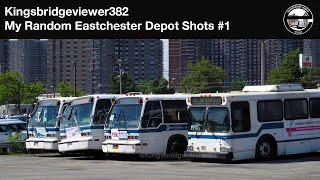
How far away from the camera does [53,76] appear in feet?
350

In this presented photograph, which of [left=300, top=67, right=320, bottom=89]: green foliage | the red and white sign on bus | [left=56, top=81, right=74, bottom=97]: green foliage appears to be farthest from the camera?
[left=56, top=81, right=74, bottom=97]: green foliage

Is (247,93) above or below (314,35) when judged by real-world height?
below

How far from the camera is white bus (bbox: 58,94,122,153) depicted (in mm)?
25344

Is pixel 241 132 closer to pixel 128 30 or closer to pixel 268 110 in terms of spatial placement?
pixel 268 110

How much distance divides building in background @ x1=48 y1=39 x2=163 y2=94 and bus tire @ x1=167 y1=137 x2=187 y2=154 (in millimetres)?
50908

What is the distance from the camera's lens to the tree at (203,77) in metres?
68.5

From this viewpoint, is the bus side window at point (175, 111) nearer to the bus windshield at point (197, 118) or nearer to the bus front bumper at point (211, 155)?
the bus windshield at point (197, 118)

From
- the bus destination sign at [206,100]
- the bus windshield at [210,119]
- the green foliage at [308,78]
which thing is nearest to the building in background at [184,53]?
the green foliage at [308,78]

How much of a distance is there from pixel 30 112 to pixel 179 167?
10849 millimetres

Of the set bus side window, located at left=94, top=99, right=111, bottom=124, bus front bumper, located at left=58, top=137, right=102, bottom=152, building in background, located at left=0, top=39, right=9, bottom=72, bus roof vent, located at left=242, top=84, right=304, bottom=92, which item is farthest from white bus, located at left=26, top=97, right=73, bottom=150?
building in background, located at left=0, top=39, right=9, bottom=72

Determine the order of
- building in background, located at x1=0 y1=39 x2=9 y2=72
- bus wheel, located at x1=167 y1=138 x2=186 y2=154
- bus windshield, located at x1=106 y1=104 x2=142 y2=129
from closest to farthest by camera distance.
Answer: bus windshield, located at x1=106 y1=104 x2=142 y2=129 < bus wheel, located at x1=167 y1=138 x2=186 y2=154 < building in background, located at x1=0 y1=39 x2=9 y2=72

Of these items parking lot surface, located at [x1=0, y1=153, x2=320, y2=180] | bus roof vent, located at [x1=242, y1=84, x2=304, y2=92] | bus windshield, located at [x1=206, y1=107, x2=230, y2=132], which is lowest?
parking lot surface, located at [x1=0, y1=153, x2=320, y2=180]

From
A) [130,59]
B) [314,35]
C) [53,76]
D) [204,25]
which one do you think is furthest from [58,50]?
[204,25]

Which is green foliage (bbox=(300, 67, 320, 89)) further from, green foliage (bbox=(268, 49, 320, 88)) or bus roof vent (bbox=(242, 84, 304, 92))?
bus roof vent (bbox=(242, 84, 304, 92))
